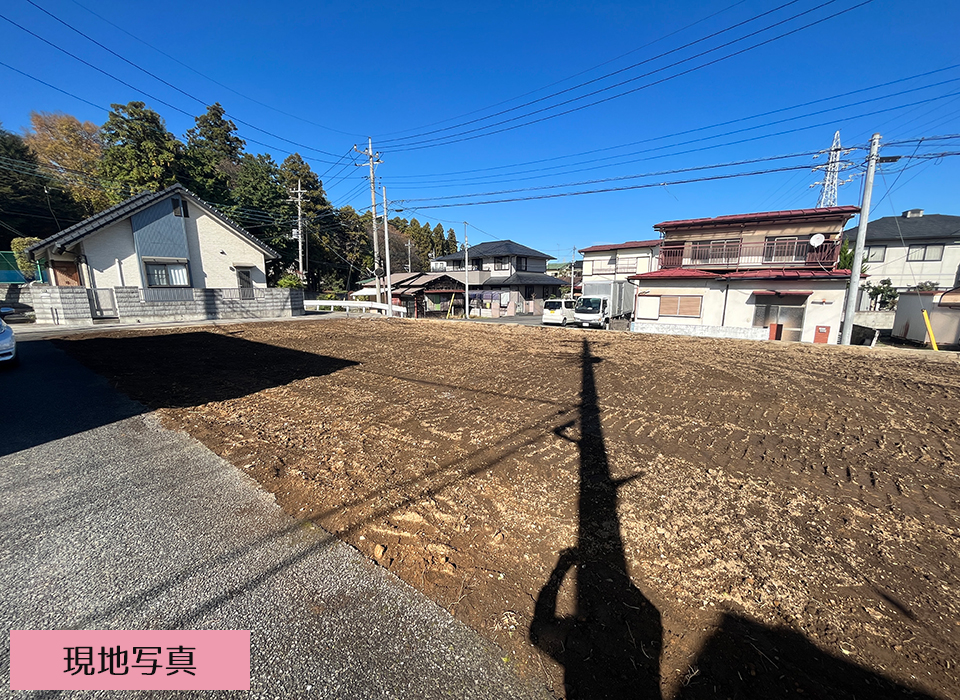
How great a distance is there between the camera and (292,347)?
10.4 metres

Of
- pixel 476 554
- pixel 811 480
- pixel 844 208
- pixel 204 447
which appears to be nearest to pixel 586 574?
pixel 476 554

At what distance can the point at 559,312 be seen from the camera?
771 inches

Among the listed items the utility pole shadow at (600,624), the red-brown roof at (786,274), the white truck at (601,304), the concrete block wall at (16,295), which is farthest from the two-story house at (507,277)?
the utility pole shadow at (600,624)

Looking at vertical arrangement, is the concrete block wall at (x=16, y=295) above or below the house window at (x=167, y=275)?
below

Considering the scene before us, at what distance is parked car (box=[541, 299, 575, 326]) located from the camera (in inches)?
765

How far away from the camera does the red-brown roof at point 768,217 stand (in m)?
16.1

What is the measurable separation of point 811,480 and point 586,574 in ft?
8.83

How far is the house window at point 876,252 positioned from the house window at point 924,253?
119 centimetres

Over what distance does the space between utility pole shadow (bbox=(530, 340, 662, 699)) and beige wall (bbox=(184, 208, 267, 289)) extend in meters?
23.0

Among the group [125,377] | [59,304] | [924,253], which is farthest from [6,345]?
[924,253]

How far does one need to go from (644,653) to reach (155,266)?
23.6m

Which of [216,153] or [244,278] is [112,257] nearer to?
[244,278]

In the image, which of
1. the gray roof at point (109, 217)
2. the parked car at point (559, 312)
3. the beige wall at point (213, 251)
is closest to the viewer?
the gray roof at point (109, 217)

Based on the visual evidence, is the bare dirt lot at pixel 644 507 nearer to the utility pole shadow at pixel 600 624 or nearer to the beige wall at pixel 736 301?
the utility pole shadow at pixel 600 624
